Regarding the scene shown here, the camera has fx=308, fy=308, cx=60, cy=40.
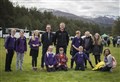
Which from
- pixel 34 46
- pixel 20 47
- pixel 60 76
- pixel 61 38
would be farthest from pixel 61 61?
pixel 20 47

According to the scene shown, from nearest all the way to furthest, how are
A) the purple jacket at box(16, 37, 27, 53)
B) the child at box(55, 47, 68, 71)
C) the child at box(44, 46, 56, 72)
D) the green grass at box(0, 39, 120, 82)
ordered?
the green grass at box(0, 39, 120, 82), the child at box(44, 46, 56, 72), the purple jacket at box(16, 37, 27, 53), the child at box(55, 47, 68, 71)

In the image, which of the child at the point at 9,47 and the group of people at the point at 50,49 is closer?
the child at the point at 9,47

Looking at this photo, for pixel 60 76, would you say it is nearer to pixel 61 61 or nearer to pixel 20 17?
pixel 61 61

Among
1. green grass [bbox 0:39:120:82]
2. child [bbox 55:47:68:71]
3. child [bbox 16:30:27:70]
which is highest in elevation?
child [bbox 16:30:27:70]

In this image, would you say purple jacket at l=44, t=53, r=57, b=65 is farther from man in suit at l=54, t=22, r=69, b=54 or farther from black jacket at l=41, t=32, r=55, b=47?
man in suit at l=54, t=22, r=69, b=54

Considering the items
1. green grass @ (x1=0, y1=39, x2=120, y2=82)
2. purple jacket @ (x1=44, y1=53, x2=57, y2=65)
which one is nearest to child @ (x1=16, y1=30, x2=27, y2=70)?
green grass @ (x1=0, y1=39, x2=120, y2=82)

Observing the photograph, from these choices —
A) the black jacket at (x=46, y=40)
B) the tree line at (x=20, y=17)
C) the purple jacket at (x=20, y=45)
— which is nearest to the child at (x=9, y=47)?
the purple jacket at (x=20, y=45)

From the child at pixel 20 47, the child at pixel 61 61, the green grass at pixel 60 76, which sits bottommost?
the green grass at pixel 60 76

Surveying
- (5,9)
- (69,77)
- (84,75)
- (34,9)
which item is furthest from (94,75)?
(34,9)

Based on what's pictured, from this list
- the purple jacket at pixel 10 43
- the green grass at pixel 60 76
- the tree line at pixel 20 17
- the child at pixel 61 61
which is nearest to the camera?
the green grass at pixel 60 76

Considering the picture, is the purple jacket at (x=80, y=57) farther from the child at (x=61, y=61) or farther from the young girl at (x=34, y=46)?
the young girl at (x=34, y=46)

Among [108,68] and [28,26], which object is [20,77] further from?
[28,26]

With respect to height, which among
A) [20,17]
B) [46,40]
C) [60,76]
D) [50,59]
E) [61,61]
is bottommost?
[60,76]

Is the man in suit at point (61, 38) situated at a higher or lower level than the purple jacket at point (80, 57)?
higher
